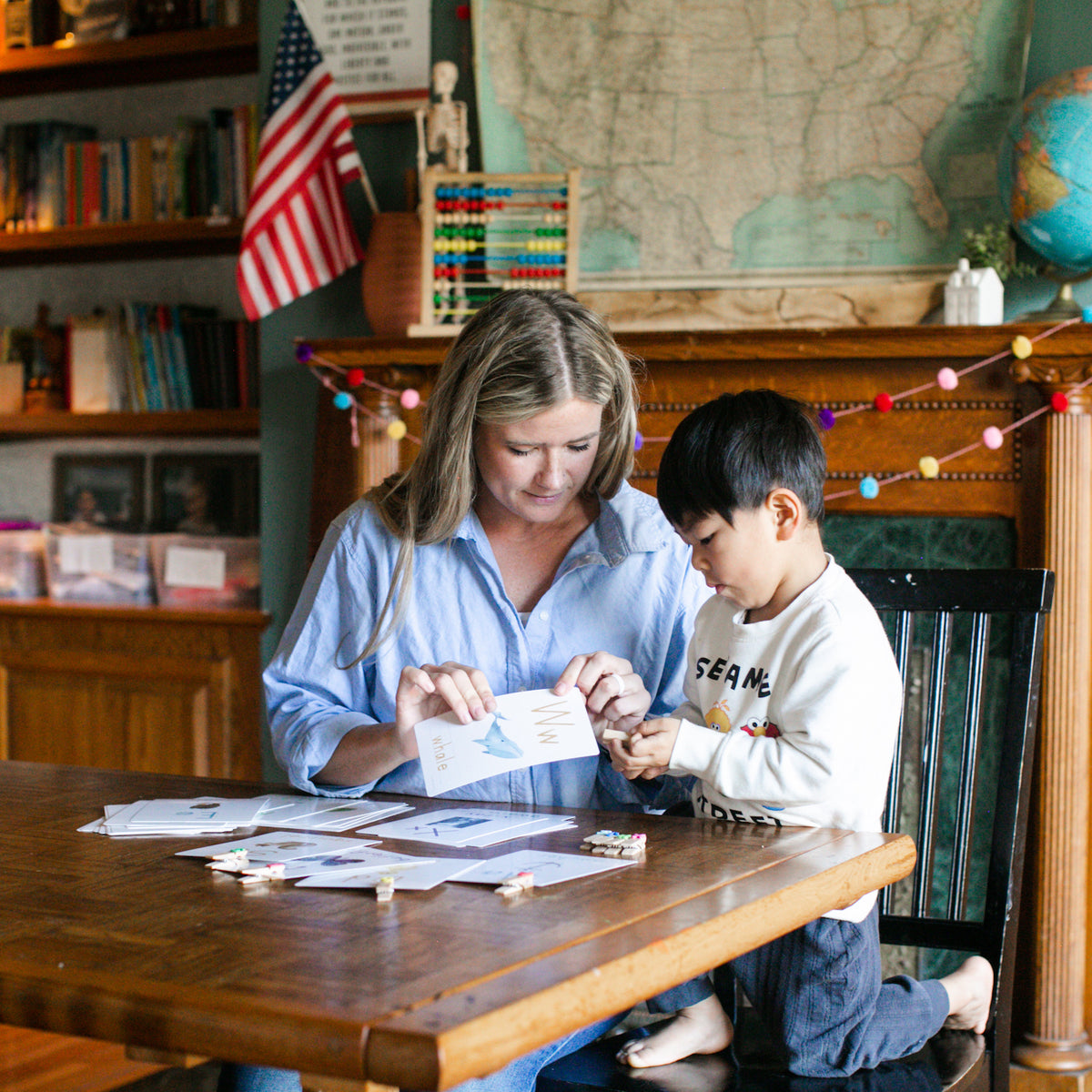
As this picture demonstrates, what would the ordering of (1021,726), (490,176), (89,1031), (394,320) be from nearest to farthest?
(89,1031)
(1021,726)
(490,176)
(394,320)

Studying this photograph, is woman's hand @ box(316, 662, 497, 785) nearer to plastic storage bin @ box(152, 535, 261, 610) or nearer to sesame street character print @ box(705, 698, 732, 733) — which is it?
sesame street character print @ box(705, 698, 732, 733)

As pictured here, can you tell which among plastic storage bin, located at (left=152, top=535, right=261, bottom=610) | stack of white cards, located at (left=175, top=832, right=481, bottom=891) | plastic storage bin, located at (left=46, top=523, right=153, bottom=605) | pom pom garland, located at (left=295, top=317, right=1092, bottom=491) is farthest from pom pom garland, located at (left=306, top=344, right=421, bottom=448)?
stack of white cards, located at (left=175, top=832, right=481, bottom=891)

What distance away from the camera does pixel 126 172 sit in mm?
3732

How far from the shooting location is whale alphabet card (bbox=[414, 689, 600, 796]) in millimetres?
1365

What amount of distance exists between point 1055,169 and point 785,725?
1.46m

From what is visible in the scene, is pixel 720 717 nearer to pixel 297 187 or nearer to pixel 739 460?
pixel 739 460

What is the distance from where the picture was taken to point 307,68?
2.97 metres

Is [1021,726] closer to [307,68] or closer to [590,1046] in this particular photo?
[590,1046]

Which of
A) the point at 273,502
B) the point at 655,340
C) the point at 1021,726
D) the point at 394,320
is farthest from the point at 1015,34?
the point at 273,502

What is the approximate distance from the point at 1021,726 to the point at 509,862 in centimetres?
69

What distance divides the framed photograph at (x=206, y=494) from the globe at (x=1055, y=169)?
2299 mm

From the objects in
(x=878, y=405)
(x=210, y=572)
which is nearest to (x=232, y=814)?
(x=878, y=405)

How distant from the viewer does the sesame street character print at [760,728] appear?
1387 millimetres

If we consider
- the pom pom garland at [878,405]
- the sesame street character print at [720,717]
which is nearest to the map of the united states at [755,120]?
the pom pom garland at [878,405]
